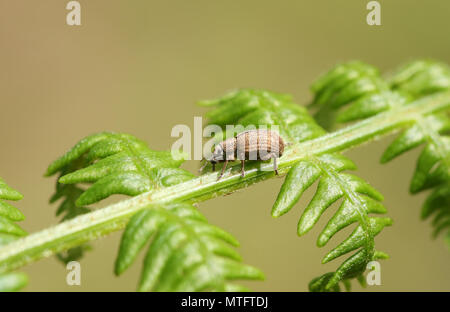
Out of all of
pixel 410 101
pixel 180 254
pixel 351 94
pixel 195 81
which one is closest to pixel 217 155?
pixel 180 254

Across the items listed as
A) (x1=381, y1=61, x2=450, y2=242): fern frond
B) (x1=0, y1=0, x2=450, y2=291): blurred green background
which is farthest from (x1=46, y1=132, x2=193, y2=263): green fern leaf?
(x1=0, y1=0, x2=450, y2=291): blurred green background

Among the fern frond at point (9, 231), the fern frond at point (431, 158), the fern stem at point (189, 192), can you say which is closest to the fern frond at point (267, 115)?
the fern stem at point (189, 192)

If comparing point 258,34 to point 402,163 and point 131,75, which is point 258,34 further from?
point 402,163

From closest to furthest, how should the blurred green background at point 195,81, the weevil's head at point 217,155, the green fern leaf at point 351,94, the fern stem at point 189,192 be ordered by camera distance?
the fern stem at point 189,192
the weevil's head at point 217,155
the green fern leaf at point 351,94
the blurred green background at point 195,81

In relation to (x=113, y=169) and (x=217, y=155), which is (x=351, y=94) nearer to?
(x=217, y=155)

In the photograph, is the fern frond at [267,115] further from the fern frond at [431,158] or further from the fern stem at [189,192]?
the fern frond at [431,158]

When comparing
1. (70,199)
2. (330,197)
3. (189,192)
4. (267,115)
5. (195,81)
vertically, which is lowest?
(330,197)

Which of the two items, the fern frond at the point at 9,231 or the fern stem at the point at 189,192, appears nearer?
the fern frond at the point at 9,231
